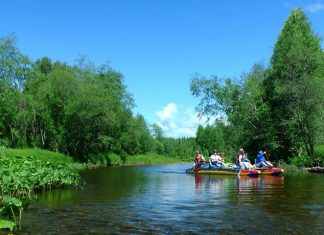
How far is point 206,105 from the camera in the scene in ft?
165

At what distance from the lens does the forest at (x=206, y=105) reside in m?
41.8

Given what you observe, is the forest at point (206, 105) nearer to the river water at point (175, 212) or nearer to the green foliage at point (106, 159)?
the green foliage at point (106, 159)

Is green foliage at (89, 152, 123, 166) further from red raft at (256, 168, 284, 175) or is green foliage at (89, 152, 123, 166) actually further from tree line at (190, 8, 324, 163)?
red raft at (256, 168, 284, 175)

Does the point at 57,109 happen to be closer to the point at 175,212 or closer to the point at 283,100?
the point at 283,100

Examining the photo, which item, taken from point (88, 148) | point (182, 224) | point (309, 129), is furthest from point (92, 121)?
point (182, 224)

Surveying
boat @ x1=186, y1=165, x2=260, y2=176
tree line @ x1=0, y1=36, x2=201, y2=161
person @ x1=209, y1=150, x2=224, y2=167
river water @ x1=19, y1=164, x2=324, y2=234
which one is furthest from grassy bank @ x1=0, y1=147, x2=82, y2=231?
tree line @ x1=0, y1=36, x2=201, y2=161

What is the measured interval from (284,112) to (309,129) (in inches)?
150

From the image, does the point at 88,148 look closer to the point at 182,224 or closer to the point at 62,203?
the point at 62,203

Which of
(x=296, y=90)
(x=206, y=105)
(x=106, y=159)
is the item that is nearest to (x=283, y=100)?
(x=296, y=90)

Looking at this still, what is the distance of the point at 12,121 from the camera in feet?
171

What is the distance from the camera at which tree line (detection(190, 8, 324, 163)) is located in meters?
40.8

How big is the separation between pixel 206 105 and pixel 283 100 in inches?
372

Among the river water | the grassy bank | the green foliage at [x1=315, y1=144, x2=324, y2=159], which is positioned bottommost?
the river water

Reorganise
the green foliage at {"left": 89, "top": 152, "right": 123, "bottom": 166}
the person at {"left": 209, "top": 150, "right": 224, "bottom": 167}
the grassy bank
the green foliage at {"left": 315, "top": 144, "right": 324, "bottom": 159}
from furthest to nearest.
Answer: the green foliage at {"left": 89, "top": 152, "right": 123, "bottom": 166}
the green foliage at {"left": 315, "top": 144, "right": 324, "bottom": 159}
the person at {"left": 209, "top": 150, "right": 224, "bottom": 167}
the grassy bank
